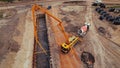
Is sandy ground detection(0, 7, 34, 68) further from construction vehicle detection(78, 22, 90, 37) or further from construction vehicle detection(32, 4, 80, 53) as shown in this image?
construction vehicle detection(78, 22, 90, 37)

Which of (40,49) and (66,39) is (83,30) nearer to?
(66,39)

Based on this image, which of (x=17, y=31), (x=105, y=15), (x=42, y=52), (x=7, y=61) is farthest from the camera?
(x=105, y=15)

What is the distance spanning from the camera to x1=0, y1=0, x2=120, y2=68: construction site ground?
3612 centimetres

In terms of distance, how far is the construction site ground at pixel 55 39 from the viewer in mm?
36125

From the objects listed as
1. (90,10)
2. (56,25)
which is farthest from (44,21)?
(90,10)

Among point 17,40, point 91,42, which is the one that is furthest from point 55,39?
point 17,40

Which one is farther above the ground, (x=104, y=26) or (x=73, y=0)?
(x=73, y=0)

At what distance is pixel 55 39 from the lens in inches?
1610

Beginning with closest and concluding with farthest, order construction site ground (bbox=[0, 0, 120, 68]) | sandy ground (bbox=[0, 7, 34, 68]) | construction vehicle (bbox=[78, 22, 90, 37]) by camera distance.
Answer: construction site ground (bbox=[0, 0, 120, 68])
sandy ground (bbox=[0, 7, 34, 68])
construction vehicle (bbox=[78, 22, 90, 37])

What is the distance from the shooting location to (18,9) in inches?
2085

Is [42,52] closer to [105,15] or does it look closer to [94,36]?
[94,36]

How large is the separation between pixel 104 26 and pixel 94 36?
182 inches

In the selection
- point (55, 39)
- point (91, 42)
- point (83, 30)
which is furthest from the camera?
point (83, 30)

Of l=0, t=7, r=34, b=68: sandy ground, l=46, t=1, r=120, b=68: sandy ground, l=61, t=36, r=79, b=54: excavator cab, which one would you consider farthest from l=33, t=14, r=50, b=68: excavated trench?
l=61, t=36, r=79, b=54: excavator cab
